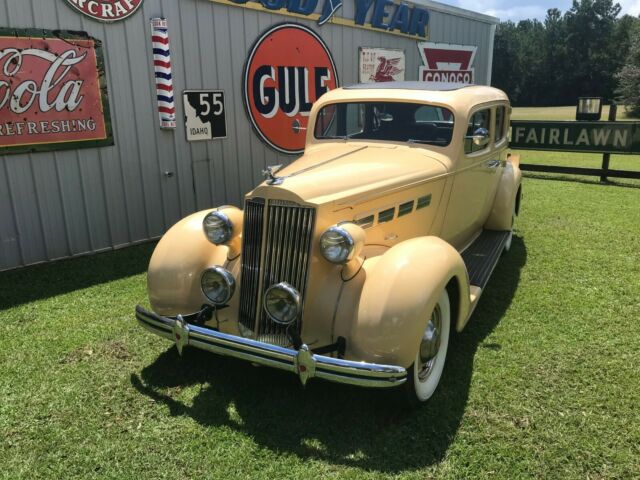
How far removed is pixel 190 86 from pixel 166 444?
4994 millimetres

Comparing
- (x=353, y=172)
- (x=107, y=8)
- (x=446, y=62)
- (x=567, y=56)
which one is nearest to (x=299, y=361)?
(x=353, y=172)

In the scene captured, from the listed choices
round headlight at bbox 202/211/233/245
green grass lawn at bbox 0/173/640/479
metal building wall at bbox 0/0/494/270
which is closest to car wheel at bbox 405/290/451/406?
green grass lawn at bbox 0/173/640/479

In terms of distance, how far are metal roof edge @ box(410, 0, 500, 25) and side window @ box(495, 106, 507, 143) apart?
4.95 meters

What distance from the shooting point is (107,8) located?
5594mm

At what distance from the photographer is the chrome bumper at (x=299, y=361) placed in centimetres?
246

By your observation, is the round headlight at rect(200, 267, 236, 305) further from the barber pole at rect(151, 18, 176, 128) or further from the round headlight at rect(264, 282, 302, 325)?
the barber pole at rect(151, 18, 176, 128)

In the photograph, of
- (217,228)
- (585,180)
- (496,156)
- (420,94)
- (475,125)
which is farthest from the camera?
(585,180)

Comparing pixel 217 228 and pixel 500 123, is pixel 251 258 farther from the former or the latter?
pixel 500 123

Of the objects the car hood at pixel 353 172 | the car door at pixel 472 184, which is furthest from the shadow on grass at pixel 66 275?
the car door at pixel 472 184

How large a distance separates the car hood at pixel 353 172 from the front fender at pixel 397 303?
547 millimetres

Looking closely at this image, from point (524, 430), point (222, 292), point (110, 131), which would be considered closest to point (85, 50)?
point (110, 131)

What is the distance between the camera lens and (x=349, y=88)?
15.8 feet

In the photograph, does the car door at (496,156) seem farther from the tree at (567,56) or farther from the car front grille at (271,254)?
the tree at (567,56)

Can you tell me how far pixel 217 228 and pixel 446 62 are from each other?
9.04 metres
